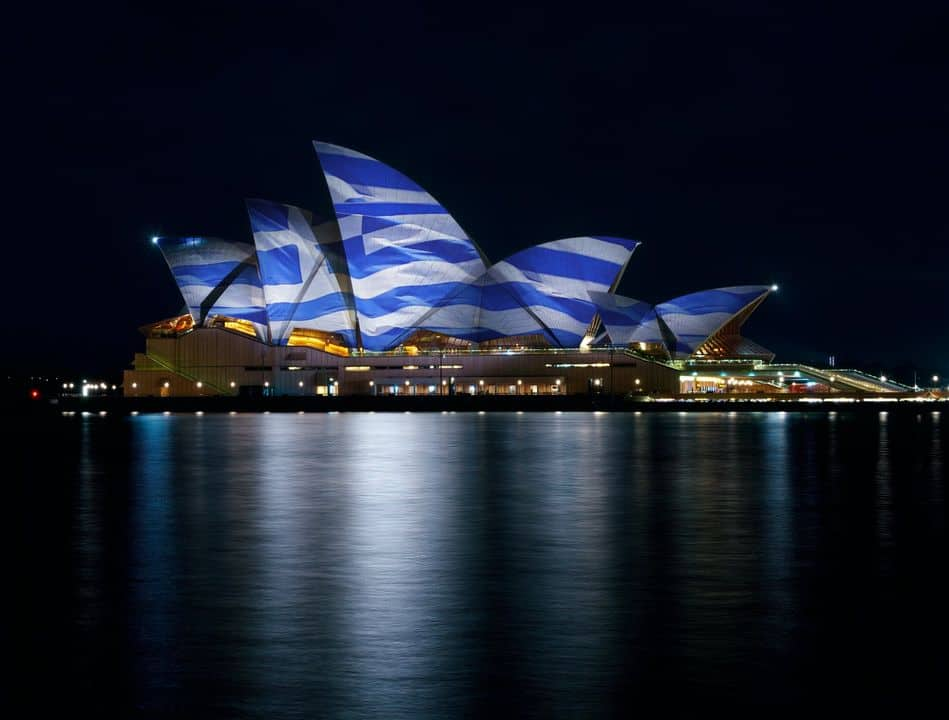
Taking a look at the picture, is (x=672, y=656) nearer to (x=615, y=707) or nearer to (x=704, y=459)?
(x=615, y=707)

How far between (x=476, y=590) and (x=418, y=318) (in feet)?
211

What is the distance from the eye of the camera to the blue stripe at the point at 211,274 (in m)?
75.2

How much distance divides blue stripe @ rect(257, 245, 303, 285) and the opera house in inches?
3.4

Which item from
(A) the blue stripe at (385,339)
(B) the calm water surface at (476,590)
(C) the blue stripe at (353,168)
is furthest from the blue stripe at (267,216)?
(B) the calm water surface at (476,590)

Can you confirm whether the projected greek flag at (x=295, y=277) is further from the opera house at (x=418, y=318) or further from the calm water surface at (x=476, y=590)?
the calm water surface at (x=476, y=590)

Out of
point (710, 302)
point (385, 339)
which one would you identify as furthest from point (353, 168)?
point (710, 302)

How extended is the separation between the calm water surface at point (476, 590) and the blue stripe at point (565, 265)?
4825 cm

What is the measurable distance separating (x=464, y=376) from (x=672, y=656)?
2673 inches

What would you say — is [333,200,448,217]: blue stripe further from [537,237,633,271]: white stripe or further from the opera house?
[537,237,633,271]: white stripe

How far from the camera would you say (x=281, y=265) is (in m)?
72.8

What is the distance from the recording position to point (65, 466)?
27625 mm

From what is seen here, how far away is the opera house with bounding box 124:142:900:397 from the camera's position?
72.3 m

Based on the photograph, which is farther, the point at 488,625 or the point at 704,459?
the point at 704,459

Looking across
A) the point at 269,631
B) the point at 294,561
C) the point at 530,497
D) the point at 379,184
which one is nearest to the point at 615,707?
the point at 269,631
